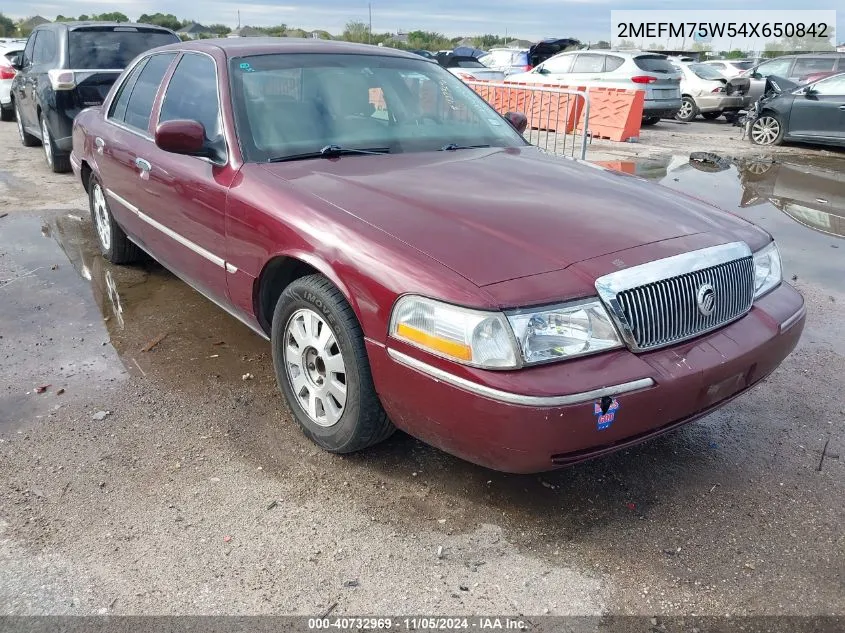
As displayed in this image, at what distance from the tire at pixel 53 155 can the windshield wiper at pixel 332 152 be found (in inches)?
270

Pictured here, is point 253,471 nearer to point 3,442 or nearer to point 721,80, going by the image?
point 3,442

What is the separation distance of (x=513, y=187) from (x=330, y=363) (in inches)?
45.2

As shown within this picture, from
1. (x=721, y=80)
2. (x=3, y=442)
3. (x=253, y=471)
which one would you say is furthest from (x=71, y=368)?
(x=721, y=80)

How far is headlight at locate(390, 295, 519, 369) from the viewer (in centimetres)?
236

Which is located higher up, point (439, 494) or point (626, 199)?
point (626, 199)

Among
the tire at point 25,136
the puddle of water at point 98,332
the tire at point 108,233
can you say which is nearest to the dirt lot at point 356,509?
the puddle of water at point 98,332

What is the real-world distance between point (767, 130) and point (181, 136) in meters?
12.9

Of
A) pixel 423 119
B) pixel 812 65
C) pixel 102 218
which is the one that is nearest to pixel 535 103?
pixel 812 65

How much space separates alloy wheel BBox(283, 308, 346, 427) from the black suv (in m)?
6.88

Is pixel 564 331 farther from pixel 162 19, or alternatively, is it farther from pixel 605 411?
pixel 162 19

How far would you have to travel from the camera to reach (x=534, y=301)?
2396mm

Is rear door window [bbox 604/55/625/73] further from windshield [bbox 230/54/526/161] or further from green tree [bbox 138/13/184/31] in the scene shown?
green tree [bbox 138/13/184/31]

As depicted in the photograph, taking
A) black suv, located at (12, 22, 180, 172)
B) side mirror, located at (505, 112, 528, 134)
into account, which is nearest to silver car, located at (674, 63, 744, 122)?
black suv, located at (12, 22, 180, 172)

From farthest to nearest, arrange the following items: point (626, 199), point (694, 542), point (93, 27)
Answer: point (93, 27) → point (626, 199) → point (694, 542)
